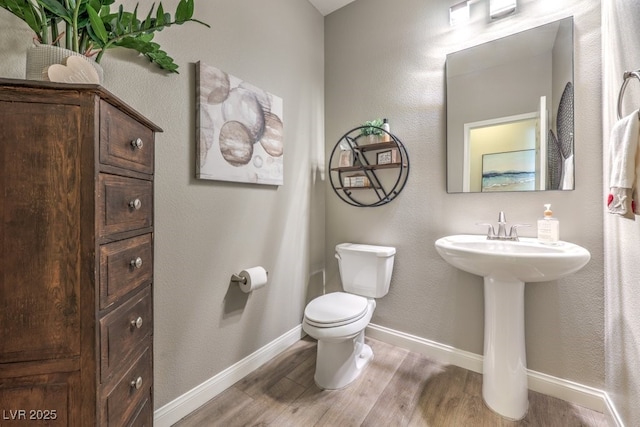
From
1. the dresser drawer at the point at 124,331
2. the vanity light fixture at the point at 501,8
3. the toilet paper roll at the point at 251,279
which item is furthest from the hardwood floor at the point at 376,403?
the vanity light fixture at the point at 501,8

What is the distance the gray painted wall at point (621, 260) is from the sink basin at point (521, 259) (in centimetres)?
14

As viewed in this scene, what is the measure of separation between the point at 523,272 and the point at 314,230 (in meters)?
1.41

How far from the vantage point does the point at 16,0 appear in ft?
2.28

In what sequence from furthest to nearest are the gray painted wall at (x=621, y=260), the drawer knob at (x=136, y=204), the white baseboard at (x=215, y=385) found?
the white baseboard at (x=215, y=385)
the gray painted wall at (x=621, y=260)
the drawer knob at (x=136, y=204)

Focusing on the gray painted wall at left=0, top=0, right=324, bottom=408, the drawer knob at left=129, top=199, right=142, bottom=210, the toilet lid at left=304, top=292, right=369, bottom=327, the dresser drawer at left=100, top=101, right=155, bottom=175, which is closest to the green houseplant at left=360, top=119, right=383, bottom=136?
the gray painted wall at left=0, top=0, right=324, bottom=408

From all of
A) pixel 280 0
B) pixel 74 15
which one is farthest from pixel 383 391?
pixel 280 0

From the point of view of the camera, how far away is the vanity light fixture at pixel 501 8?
1.51 meters

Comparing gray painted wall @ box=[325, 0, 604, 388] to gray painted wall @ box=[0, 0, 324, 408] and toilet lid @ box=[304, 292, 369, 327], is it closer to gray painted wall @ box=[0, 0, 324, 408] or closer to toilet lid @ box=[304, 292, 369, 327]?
gray painted wall @ box=[0, 0, 324, 408]

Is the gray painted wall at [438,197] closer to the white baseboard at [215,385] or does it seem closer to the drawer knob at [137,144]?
the white baseboard at [215,385]

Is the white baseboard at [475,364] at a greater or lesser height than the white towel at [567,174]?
lesser

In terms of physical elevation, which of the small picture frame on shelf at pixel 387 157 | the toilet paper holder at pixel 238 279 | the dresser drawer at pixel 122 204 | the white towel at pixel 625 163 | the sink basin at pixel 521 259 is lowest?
the toilet paper holder at pixel 238 279

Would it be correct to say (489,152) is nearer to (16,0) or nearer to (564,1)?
(564,1)

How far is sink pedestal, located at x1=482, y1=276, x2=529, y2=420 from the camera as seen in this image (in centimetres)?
130

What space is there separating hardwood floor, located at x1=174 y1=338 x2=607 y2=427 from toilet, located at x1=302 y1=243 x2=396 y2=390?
0.08 metres
